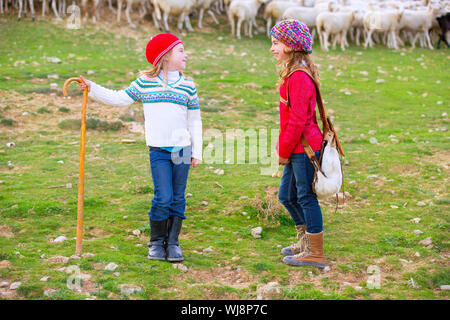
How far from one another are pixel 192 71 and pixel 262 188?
772cm

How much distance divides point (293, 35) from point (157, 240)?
2.10 meters

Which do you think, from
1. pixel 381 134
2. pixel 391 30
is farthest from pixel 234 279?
pixel 391 30

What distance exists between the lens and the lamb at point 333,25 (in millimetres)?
19094

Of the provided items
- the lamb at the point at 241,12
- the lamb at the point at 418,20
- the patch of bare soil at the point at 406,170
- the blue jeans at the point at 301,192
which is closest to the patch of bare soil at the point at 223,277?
the blue jeans at the point at 301,192

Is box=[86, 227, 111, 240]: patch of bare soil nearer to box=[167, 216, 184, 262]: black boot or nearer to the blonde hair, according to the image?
box=[167, 216, 184, 262]: black boot

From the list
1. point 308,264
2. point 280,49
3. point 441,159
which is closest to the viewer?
point 280,49

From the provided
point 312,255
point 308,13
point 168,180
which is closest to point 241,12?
point 308,13

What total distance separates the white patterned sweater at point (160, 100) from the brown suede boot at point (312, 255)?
4.44 feet

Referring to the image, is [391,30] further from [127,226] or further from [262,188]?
[127,226]

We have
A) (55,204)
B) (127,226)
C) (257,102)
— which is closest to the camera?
(127,226)

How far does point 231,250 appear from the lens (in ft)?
16.1

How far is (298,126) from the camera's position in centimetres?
418

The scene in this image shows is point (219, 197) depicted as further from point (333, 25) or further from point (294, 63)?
point (333, 25)

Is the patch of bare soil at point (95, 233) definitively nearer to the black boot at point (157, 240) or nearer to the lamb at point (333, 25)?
the black boot at point (157, 240)
